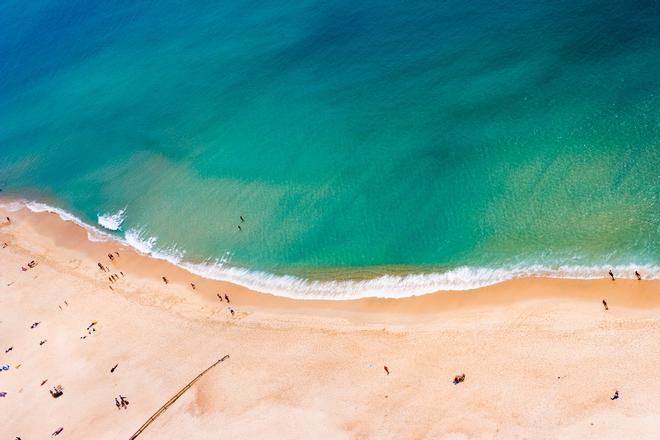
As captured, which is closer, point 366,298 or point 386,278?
point 366,298

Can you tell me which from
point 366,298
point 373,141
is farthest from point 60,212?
point 366,298

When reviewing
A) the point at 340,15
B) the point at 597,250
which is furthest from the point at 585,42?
the point at 340,15

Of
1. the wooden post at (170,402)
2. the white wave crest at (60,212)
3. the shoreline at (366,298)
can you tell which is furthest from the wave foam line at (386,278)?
the white wave crest at (60,212)

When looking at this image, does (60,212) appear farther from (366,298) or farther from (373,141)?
(366,298)

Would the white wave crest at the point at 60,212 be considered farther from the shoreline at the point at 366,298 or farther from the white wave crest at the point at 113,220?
the white wave crest at the point at 113,220

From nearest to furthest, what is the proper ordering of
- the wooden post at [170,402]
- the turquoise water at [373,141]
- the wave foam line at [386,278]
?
1. the wave foam line at [386,278]
2. the wooden post at [170,402]
3. the turquoise water at [373,141]

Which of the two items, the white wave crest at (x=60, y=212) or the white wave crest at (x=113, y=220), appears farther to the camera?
the white wave crest at (x=113, y=220)
